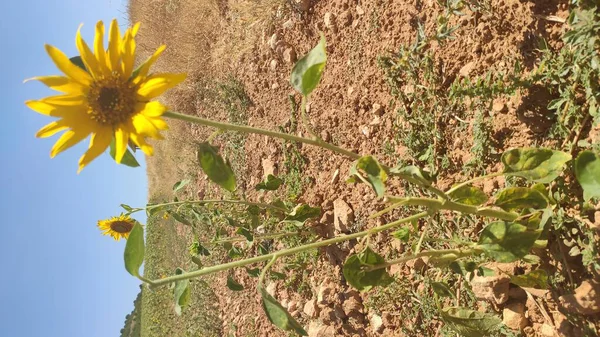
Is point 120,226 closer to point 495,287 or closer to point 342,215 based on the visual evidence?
point 342,215

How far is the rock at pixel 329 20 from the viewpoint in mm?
3176

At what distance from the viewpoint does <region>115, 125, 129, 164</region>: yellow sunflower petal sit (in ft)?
4.59

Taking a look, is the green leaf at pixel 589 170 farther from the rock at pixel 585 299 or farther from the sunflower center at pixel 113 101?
the sunflower center at pixel 113 101

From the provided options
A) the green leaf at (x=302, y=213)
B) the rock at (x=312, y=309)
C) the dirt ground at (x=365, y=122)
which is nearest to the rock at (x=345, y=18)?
the dirt ground at (x=365, y=122)

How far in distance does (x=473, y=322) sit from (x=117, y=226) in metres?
3.60

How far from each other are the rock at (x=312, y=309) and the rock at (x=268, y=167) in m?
1.02

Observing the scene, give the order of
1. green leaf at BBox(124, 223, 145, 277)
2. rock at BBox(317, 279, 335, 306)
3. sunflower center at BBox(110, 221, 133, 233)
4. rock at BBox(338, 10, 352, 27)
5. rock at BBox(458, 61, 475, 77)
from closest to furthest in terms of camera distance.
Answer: green leaf at BBox(124, 223, 145, 277) → rock at BBox(458, 61, 475, 77) → rock at BBox(317, 279, 335, 306) → rock at BBox(338, 10, 352, 27) → sunflower center at BBox(110, 221, 133, 233)

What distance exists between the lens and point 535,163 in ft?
5.22

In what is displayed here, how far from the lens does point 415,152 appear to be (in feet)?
7.95

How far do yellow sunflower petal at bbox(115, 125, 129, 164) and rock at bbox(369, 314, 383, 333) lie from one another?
1.63 meters

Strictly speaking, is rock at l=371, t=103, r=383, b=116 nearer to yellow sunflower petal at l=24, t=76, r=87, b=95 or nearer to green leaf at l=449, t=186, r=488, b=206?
green leaf at l=449, t=186, r=488, b=206

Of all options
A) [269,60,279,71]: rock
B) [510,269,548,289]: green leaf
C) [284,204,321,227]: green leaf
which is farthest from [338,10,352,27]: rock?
[510,269,548,289]: green leaf

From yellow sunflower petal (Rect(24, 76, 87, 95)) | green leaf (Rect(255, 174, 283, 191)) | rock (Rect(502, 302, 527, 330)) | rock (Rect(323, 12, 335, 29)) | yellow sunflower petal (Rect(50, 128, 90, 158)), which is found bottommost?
rock (Rect(502, 302, 527, 330))

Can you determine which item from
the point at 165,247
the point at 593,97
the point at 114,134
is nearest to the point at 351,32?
the point at 593,97
